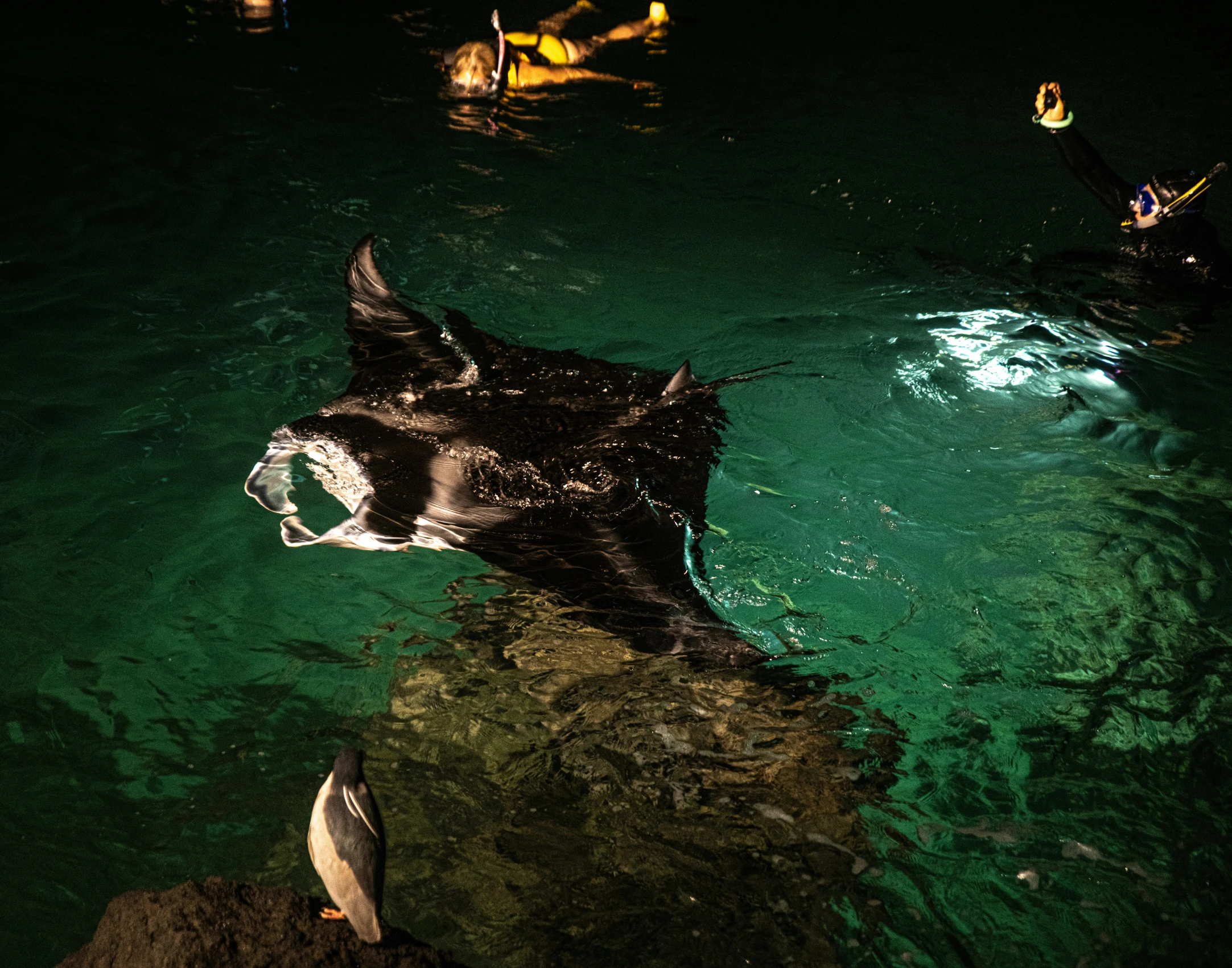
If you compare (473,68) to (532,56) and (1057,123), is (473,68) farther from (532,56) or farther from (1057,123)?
(1057,123)

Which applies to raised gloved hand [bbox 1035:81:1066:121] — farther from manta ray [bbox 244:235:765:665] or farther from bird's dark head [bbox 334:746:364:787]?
bird's dark head [bbox 334:746:364:787]

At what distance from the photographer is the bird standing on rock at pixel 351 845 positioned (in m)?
2.03

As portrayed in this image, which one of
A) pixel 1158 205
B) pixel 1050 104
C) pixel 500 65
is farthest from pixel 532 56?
pixel 1158 205

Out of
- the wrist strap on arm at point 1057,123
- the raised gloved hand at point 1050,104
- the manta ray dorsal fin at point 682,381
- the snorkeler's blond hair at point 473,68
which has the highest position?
the raised gloved hand at point 1050,104

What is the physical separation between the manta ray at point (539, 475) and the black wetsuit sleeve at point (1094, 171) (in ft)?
13.8

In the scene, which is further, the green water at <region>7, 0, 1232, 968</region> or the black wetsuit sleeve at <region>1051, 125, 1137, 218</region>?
the black wetsuit sleeve at <region>1051, 125, 1137, 218</region>

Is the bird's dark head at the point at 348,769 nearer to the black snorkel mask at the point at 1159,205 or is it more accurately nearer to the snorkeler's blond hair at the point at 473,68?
the black snorkel mask at the point at 1159,205

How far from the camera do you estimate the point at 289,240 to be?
668cm

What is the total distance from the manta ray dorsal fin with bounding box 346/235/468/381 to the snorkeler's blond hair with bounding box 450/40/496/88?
6.23 meters

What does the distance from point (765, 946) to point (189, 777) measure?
218 cm

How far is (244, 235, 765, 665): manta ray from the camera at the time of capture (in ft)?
12.0

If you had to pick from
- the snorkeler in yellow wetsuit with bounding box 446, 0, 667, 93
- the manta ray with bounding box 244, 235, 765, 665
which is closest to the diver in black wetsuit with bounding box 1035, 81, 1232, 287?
the manta ray with bounding box 244, 235, 765, 665

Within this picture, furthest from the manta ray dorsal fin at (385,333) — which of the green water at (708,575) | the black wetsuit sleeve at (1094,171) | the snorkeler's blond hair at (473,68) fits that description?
the snorkeler's blond hair at (473,68)

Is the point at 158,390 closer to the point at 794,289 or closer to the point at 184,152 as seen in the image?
the point at 184,152
